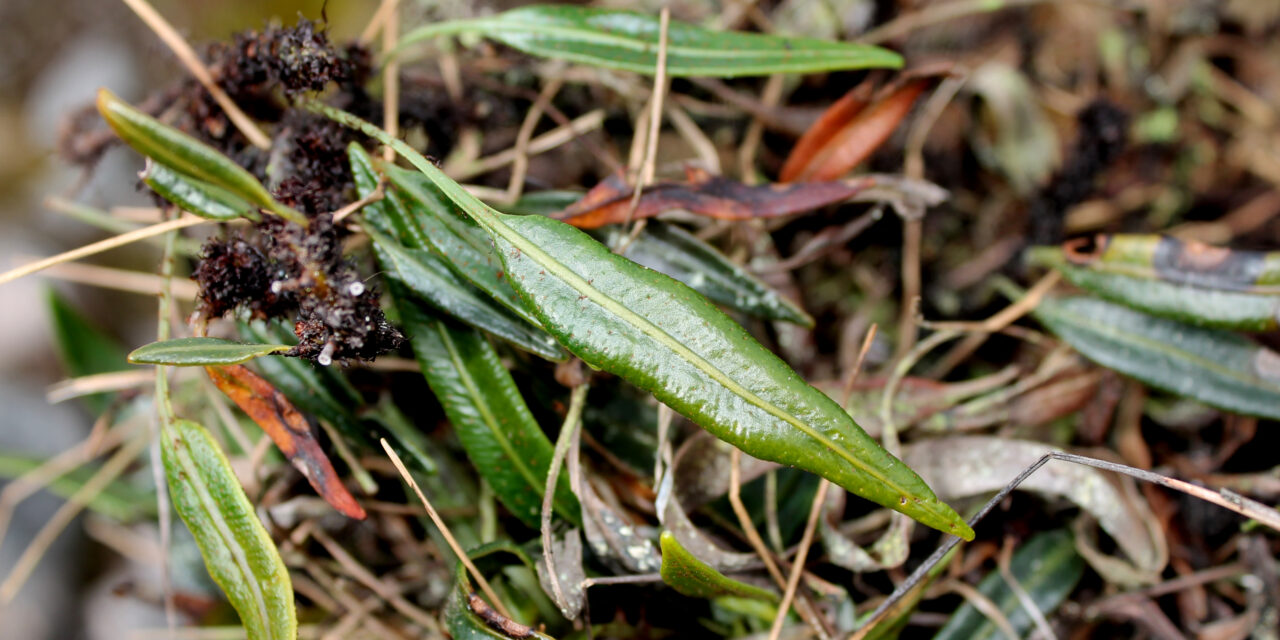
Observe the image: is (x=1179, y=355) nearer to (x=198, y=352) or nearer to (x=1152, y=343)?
(x=1152, y=343)

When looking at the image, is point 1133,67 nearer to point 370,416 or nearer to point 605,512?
point 605,512

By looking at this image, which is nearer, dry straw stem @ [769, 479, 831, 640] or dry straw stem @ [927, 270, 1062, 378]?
dry straw stem @ [769, 479, 831, 640]

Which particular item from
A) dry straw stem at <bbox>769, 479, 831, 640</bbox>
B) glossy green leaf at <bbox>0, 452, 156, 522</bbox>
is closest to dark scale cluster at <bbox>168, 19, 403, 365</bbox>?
dry straw stem at <bbox>769, 479, 831, 640</bbox>

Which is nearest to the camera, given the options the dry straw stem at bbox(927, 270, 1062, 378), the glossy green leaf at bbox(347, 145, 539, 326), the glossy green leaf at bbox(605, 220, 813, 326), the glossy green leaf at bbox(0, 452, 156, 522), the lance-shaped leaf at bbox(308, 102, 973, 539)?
the lance-shaped leaf at bbox(308, 102, 973, 539)

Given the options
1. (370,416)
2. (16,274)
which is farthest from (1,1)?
(370,416)

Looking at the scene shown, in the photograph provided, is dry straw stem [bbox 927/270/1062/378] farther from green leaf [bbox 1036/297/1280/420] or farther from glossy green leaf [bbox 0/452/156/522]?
glossy green leaf [bbox 0/452/156/522]

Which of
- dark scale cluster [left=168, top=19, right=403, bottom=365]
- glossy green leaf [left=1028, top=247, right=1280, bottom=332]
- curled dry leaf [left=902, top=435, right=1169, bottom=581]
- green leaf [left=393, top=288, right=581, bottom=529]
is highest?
dark scale cluster [left=168, top=19, right=403, bottom=365]

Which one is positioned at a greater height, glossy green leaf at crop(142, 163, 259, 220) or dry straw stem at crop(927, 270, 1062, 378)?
glossy green leaf at crop(142, 163, 259, 220)

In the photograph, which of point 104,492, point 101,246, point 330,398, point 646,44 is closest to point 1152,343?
point 646,44
